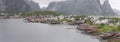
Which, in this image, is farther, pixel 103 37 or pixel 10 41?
pixel 103 37

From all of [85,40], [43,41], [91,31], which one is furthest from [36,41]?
[91,31]

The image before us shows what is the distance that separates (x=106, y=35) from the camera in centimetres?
6669

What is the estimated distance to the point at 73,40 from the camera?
215 ft

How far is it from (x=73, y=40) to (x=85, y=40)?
281 centimetres

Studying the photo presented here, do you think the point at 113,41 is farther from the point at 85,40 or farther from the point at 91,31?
the point at 91,31

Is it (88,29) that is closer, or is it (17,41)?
(17,41)

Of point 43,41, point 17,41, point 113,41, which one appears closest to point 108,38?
point 113,41

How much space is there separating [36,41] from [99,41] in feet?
46.2

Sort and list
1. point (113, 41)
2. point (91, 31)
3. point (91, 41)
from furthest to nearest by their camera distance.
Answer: point (91, 31) < point (91, 41) < point (113, 41)

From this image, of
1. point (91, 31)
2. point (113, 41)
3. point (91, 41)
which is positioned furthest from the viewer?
point (91, 31)

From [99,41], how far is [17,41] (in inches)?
720

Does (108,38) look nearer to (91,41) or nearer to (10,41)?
(91,41)

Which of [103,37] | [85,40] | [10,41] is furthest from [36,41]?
[103,37]

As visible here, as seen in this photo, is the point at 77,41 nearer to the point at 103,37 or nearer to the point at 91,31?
the point at 103,37
